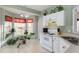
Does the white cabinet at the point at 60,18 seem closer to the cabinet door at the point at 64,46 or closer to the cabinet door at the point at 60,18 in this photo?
the cabinet door at the point at 60,18

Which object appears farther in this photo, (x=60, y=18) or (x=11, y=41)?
(x=60, y=18)

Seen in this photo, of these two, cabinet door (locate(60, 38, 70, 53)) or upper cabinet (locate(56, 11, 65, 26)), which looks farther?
upper cabinet (locate(56, 11, 65, 26))

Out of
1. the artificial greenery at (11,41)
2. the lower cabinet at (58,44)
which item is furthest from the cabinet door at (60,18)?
the artificial greenery at (11,41)

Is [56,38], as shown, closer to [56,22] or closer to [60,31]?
[60,31]

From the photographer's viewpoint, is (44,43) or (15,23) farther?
(44,43)

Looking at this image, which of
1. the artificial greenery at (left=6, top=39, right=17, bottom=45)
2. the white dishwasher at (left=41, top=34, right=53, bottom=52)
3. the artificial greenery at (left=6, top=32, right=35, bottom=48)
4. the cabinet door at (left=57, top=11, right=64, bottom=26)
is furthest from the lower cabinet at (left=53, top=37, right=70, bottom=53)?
the artificial greenery at (left=6, top=39, right=17, bottom=45)

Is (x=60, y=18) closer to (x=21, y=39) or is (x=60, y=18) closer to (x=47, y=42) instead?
(x=47, y=42)

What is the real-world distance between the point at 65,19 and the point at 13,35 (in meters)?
1.34

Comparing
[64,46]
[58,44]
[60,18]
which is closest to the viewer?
[64,46]

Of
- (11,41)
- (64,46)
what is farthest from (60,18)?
(11,41)

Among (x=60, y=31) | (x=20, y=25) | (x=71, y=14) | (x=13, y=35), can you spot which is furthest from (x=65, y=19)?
(x=13, y=35)

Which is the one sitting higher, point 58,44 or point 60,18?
point 60,18

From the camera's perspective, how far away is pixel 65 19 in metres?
2.68

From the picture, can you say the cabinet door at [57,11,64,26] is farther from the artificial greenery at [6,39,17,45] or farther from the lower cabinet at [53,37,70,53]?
the artificial greenery at [6,39,17,45]
